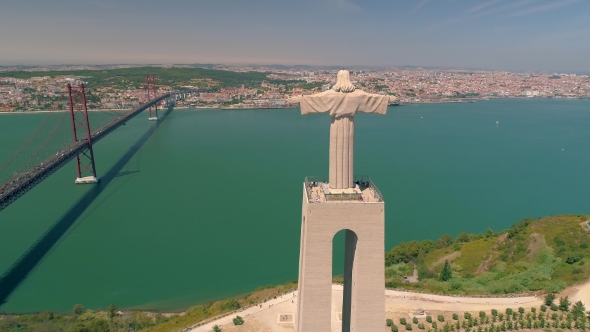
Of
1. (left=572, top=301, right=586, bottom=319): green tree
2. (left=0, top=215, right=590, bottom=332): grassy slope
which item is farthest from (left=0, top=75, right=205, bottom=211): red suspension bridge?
(left=572, top=301, right=586, bottom=319): green tree

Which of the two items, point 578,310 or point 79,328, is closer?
point 578,310

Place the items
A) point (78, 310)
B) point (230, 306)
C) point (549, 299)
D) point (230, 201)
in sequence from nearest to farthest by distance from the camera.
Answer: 1. point (549, 299)
2. point (230, 306)
3. point (78, 310)
4. point (230, 201)

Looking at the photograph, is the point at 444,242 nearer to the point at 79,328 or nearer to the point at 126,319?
the point at 126,319

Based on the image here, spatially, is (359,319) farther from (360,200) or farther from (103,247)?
(103,247)

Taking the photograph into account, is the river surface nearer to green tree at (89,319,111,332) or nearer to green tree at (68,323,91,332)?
green tree at (89,319,111,332)

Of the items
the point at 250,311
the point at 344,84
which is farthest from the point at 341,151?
the point at 250,311

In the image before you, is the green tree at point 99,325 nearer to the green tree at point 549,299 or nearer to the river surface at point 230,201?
the river surface at point 230,201
